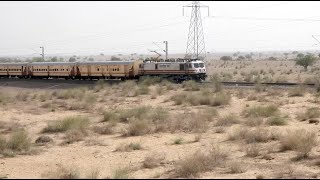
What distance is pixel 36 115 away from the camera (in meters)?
27.1

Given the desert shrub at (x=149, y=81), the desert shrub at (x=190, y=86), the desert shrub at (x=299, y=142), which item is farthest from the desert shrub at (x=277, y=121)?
the desert shrub at (x=149, y=81)

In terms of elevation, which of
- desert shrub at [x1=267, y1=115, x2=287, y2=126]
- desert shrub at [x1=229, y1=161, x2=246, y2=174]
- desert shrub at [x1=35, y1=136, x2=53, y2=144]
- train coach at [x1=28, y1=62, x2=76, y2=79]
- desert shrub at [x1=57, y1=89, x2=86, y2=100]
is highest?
train coach at [x1=28, y1=62, x2=76, y2=79]

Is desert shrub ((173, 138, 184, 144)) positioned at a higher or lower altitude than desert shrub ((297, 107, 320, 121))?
lower

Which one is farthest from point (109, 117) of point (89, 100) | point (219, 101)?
point (89, 100)

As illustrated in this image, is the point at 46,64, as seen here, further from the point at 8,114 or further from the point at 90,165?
the point at 90,165

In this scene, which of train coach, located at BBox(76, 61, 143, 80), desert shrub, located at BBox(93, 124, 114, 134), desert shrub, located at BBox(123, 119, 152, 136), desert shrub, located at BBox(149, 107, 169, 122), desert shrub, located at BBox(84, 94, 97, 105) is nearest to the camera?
desert shrub, located at BBox(123, 119, 152, 136)

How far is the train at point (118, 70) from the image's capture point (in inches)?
1967

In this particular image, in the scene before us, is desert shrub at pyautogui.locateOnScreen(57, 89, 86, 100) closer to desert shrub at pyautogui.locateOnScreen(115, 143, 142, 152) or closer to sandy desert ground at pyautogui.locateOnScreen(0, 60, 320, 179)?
sandy desert ground at pyautogui.locateOnScreen(0, 60, 320, 179)

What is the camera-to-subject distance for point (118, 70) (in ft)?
181

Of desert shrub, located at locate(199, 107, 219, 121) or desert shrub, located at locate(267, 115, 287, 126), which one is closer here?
desert shrub, located at locate(267, 115, 287, 126)

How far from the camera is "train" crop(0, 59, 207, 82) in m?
50.0

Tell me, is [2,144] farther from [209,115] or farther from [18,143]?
[209,115]

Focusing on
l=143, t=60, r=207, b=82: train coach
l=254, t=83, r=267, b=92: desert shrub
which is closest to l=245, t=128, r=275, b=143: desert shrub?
l=254, t=83, r=267, b=92: desert shrub

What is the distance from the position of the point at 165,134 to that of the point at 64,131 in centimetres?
462
